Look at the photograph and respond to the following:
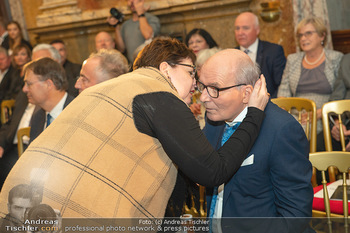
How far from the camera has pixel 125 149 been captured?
64.7 inches

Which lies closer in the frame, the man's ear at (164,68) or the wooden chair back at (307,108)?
the man's ear at (164,68)

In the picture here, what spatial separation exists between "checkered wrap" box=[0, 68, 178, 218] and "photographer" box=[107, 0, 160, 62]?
4264 mm

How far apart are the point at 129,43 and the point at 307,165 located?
464cm

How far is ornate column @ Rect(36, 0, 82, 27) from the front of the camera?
23.4ft

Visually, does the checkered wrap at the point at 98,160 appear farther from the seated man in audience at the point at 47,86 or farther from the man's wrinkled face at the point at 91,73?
the seated man in audience at the point at 47,86

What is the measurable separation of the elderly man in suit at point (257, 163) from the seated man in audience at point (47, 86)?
5.68ft

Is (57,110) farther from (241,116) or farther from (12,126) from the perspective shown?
(241,116)

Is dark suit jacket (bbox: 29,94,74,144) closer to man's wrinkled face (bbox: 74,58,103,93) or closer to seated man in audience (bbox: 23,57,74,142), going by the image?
seated man in audience (bbox: 23,57,74,142)

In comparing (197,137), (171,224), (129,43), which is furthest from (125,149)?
(129,43)

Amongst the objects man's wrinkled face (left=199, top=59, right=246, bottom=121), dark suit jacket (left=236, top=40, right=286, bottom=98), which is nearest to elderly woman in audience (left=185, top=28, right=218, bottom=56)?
dark suit jacket (left=236, top=40, right=286, bottom=98)

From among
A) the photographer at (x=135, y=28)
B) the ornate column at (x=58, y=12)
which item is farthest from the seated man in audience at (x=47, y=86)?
the ornate column at (x=58, y=12)

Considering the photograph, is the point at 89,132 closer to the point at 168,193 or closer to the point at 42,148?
the point at 42,148

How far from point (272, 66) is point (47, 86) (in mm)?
2578

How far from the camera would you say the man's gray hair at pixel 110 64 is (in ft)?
10.3
